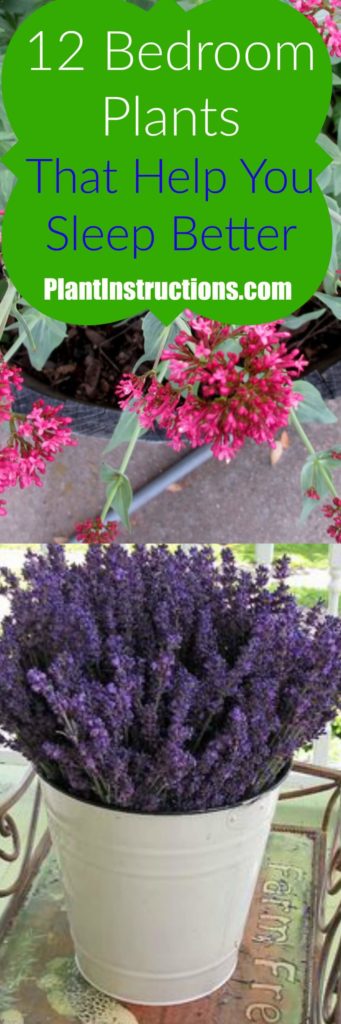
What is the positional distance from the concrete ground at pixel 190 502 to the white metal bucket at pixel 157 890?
67 centimetres

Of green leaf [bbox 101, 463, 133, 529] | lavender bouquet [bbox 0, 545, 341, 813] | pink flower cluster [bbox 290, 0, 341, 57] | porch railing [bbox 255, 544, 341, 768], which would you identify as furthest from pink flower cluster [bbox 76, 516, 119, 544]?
pink flower cluster [bbox 290, 0, 341, 57]

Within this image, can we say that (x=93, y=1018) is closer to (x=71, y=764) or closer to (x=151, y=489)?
(x=71, y=764)

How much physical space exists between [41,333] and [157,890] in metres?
0.42

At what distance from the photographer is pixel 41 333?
2.74 feet

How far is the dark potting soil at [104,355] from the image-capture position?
39.9 inches

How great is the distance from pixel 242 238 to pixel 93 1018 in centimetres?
44

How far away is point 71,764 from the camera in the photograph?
54 centimetres

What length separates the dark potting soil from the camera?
1.01m

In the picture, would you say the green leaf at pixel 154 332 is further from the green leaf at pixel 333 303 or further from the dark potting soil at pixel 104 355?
the dark potting soil at pixel 104 355

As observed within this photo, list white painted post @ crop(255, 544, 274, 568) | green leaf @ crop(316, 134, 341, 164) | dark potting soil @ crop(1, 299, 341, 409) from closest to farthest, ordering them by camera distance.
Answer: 1. green leaf @ crop(316, 134, 341, 164)
2. dark potting soil @ crop(1, 299, 341, 409)
3. white painted post @ crop(255, 544, 274, 568)

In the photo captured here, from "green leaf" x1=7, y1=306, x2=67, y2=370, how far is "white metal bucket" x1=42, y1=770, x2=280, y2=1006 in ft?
1.05

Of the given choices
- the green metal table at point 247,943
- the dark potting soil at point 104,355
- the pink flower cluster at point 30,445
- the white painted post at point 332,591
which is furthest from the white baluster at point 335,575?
the pink flower cluster at point 30,445

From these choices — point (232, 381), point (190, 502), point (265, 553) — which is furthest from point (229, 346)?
point (190, 502)

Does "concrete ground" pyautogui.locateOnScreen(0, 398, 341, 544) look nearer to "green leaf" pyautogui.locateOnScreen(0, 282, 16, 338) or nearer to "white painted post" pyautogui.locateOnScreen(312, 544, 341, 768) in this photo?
"white painted post" pyautogui.locateOnScreen(312, 544, 341, 768)
